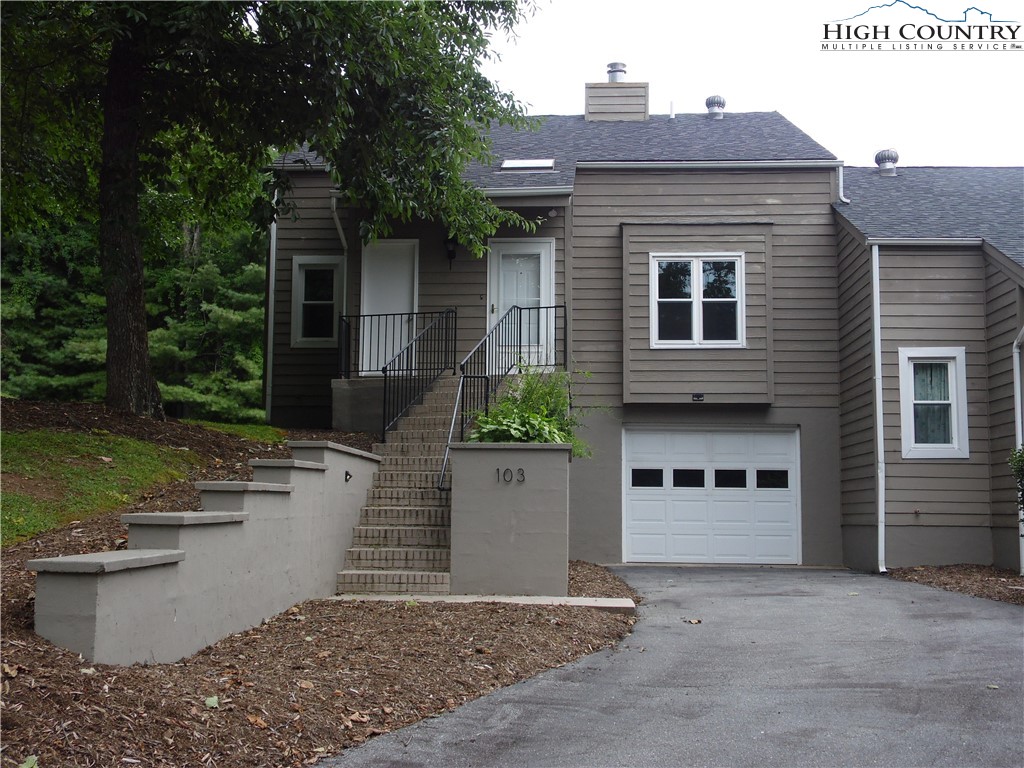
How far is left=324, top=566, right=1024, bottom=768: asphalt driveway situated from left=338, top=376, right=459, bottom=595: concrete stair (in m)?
1.97

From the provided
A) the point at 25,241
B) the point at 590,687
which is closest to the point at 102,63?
the point at 590,687

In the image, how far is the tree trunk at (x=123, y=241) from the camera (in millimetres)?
10359

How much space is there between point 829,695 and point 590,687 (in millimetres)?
1331

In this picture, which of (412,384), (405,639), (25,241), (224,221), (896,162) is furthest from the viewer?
(25,241)

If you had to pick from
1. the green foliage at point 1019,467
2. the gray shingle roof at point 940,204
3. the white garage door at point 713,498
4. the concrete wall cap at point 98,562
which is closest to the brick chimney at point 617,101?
the gray shingle roof at point 940,204

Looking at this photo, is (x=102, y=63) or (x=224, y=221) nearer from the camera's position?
(x=102, y=63)

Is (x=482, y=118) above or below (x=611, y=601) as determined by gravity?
above

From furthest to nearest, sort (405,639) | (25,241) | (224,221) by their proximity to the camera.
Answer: (25,241)
(224,221)
(405,639)

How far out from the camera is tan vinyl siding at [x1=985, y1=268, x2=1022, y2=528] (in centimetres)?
1137

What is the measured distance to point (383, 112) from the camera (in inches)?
397

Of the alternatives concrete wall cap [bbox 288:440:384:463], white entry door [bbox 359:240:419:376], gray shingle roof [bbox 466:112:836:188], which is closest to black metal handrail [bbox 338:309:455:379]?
white entry door [bbox 359:240:419:376]

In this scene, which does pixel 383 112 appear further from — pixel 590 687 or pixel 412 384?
pixel 590 687

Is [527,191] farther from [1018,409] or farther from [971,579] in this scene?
[971,579]

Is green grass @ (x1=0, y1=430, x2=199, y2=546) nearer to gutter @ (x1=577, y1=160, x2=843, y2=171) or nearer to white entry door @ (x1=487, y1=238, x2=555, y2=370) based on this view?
white entry door @ (x1=487, y1=238, x2=555, y2=370)
